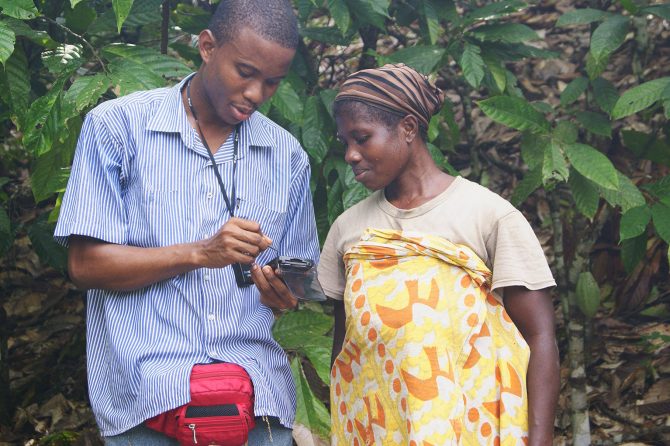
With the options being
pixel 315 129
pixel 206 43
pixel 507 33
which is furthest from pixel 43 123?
pixel 507 33

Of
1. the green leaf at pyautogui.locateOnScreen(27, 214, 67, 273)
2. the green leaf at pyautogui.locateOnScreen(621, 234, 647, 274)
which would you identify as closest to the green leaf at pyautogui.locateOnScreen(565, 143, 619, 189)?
the green leaf at pyautogui.locateOnScreen(621, 234, 647, 274)

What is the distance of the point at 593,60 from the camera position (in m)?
3.33

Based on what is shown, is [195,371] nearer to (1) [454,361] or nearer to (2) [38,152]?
(1) [454,361]

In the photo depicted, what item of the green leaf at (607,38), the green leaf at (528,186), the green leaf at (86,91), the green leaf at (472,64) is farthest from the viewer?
the green leaf at (528,186)

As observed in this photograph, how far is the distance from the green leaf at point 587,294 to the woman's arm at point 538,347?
1516mm

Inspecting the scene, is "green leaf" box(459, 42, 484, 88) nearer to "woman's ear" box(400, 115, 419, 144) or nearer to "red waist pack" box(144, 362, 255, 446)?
"woman's ear" box(400, 115, 419, 144)

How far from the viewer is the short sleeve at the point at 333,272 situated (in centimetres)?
234

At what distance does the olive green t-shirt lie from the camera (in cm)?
205

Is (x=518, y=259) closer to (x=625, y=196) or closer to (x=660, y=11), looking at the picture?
(x=625, y=196)

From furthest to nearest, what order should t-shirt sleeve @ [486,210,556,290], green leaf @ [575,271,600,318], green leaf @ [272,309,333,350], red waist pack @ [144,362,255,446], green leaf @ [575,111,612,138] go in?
green leaf @ [575,271,600,318]
green leaf @ [575,111,612,138]
green leaf @ [272,309,333,350]
t-shirt sleeve @ [486,210,556,290]
red waist pack @ [144,362,255,446]

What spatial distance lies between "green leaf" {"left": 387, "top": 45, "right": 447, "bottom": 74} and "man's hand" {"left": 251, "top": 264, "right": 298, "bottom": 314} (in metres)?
1.22

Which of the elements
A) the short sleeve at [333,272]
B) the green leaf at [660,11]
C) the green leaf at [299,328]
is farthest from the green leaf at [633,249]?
the short sleeve at [333,272]

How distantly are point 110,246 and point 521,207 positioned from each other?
2.86 meters

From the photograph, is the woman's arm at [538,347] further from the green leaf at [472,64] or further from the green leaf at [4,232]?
the green leaf at [4,232]
